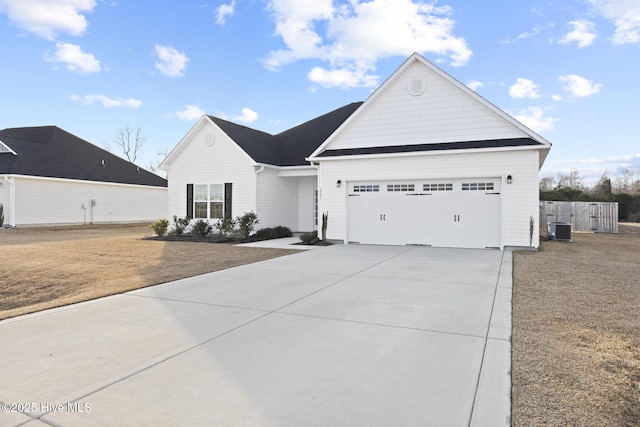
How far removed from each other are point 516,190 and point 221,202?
12.3m

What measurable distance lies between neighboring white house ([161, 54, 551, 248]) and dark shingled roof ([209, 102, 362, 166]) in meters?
0.75

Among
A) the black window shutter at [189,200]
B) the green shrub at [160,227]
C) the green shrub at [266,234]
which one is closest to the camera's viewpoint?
the green shrub at [266,234]

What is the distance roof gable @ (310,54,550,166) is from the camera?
12867 mm

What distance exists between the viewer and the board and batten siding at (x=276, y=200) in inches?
682

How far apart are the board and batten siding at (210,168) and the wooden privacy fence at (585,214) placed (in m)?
18.1

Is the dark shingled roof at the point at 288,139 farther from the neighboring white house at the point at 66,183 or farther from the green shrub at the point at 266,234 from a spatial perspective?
the neighboring white house at the point at 66,183

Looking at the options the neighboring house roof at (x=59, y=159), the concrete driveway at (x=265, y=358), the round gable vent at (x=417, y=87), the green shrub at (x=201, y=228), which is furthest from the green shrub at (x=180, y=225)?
the neighboring house roof at (x=59, y=159)

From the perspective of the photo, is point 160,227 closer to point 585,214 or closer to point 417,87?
point 417,87

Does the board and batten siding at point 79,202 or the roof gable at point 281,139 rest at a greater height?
the roof gable at point 281,139

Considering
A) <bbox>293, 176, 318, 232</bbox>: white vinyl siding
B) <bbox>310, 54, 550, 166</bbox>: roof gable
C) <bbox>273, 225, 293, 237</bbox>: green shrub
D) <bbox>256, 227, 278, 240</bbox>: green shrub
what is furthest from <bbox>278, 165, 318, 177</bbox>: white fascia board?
<bbox>256, 227, 278, 240</bbox>: green shrub

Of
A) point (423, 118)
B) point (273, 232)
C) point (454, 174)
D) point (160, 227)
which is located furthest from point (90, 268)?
point (423, 118)

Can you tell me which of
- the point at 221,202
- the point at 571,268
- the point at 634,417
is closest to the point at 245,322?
the point at 634,417

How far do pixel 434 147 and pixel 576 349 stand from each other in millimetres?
10197

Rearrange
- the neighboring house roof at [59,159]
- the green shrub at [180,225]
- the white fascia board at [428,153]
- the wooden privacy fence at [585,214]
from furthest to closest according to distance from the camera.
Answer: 1. the neighboring house roof at [59,159]
2. the wooden privacy fence at [585,214]
3. the green shrub at [180,225]
4. the white fascia board at [428,153]
